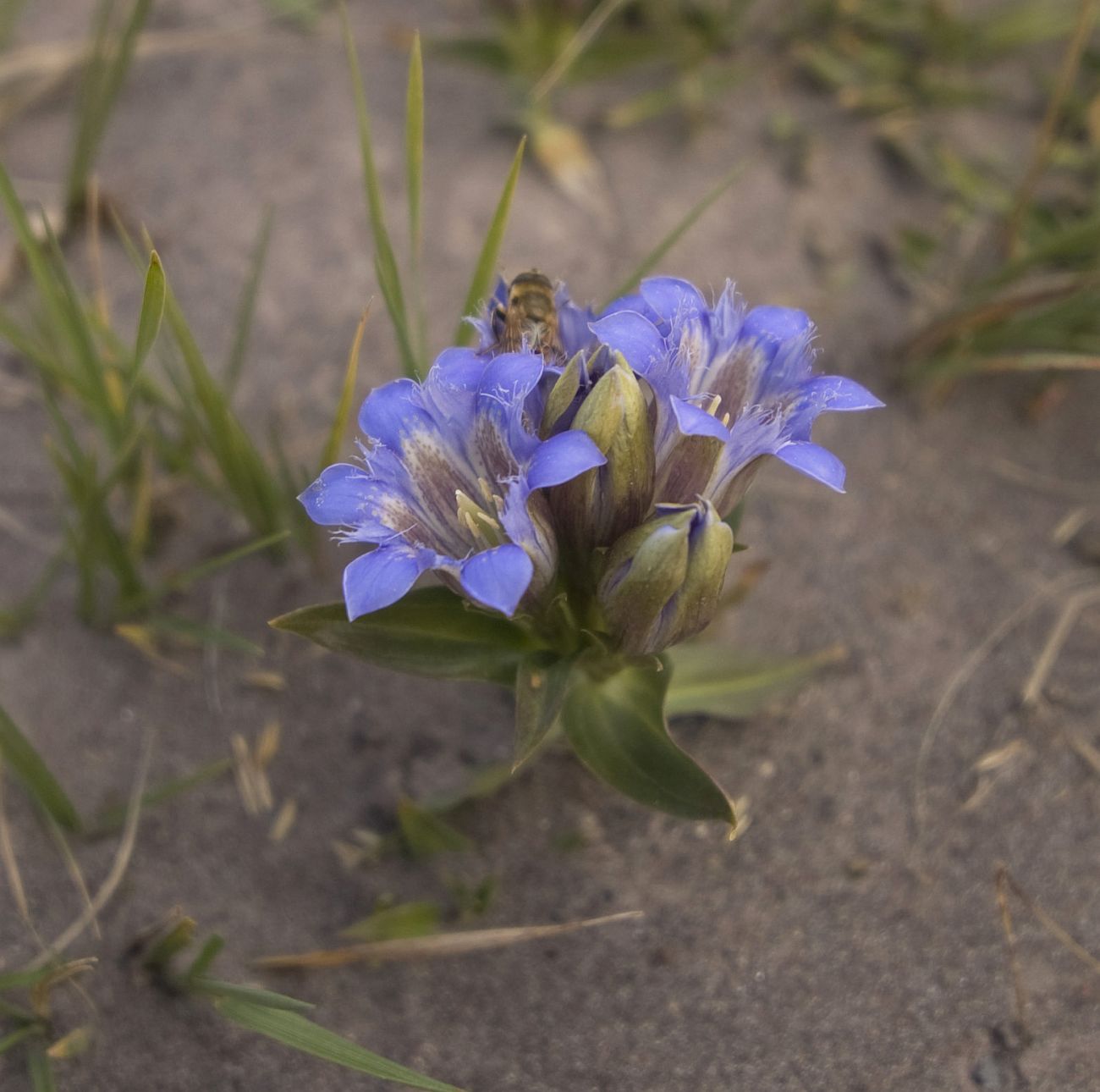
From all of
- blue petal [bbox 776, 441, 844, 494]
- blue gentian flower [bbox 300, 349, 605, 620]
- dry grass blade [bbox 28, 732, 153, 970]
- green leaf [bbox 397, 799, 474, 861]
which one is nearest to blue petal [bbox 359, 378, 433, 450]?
blue gentian flower [bbox 300, 349, 605, 620]

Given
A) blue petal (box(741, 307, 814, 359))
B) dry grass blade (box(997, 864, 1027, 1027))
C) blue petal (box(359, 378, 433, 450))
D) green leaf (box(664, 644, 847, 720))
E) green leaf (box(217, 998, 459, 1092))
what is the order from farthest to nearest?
green leaf (box(664, 644, 847, 720)), dry grass blade (box(997, 864, 1027, 1027)), blue petal (box(741, 307, 814, 359)), blue petal (box(359, 378, 433, 450)), green leaf (box(217, 998, 459, 1092))

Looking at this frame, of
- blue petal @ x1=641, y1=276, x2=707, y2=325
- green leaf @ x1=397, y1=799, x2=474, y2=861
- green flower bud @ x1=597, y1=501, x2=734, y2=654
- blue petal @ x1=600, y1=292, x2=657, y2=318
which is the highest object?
blue petal @ x1=641, y1=276, x2=707, y2=325

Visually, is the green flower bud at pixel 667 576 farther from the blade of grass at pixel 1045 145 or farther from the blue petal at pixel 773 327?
the blade of grass at pixel 1045 145

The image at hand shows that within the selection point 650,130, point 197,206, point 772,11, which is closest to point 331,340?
point 197,206

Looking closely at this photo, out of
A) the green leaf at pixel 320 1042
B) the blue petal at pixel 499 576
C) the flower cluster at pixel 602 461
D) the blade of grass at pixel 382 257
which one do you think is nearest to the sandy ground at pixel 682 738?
the green leaf at pixel 320 1042

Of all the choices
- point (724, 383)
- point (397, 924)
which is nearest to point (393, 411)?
point (724, 383)

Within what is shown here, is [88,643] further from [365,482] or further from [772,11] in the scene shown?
[772,11]

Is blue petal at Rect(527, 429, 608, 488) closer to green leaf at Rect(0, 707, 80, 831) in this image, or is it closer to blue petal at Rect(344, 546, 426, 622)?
blue petal at Rect(344, 546, 426, 622)
